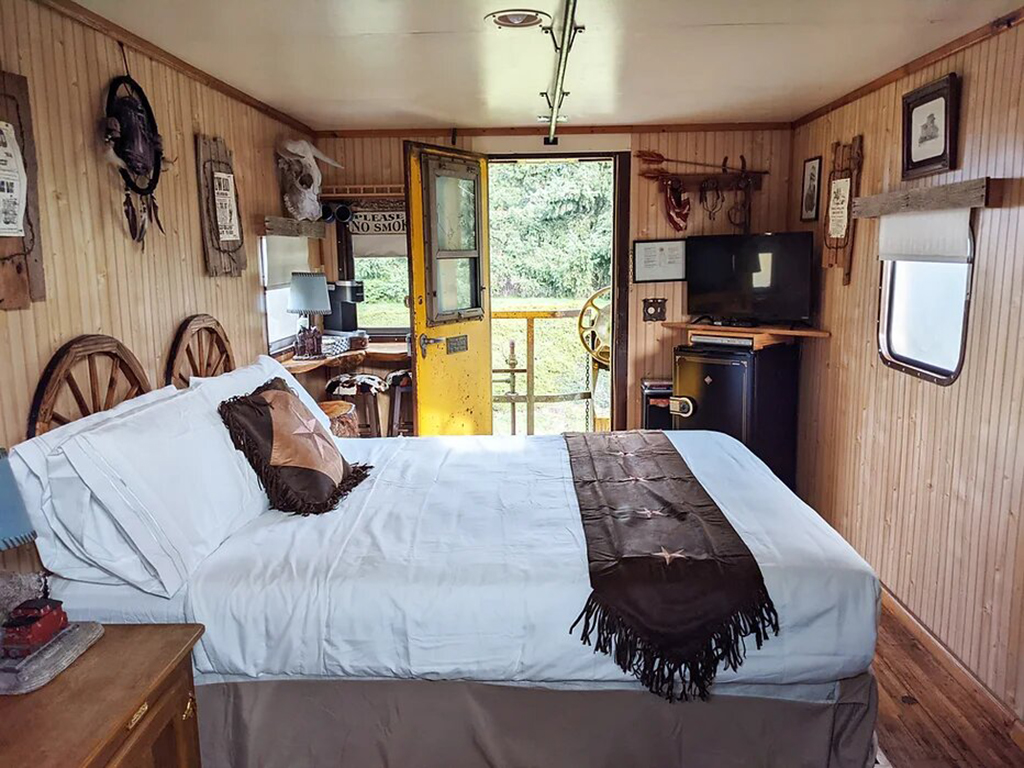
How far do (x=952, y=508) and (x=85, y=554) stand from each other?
9.72 feet

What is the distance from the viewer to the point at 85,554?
6.77 ft

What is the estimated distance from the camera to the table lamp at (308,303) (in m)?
4.50

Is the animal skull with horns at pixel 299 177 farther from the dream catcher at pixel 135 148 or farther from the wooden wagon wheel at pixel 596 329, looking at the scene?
the wooden wagon wheel at pixel 596 329

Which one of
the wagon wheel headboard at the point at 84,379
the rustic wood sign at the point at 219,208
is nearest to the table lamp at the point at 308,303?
the rustic wood sign at the point at 219,208

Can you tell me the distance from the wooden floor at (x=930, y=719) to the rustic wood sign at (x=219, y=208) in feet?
10.5

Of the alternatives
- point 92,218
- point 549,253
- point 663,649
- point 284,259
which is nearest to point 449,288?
point 284,259

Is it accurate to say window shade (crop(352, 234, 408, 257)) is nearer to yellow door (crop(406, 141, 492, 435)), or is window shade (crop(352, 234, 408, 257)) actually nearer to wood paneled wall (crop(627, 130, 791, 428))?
yellow door (crop(406, 141, 492, 435))

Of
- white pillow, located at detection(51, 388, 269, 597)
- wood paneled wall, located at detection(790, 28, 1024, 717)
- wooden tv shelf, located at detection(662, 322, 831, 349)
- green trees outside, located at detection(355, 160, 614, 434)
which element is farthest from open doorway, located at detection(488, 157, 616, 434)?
white pillow, located at detection(51, 388, 269, 597)

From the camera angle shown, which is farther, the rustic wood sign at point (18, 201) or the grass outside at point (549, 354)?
the grass outside at point (549, 354)

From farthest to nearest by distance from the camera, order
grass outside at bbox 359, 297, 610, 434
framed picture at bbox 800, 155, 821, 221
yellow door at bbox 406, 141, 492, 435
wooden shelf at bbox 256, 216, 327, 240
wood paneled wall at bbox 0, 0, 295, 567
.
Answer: grass outside at bbox 359, 297, 610, 434 < yellow door at bbox 406, 141, 492, 435 < framed picture at bbox 800, 155, 821, 221 < wooden shelf at bbox 256, 216, 327, 240 < wood paneled wall at bbox 0, 0, 295, 567

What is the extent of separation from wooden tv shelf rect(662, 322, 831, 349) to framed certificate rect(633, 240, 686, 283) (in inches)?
19.4

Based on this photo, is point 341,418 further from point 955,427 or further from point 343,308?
point 955,427

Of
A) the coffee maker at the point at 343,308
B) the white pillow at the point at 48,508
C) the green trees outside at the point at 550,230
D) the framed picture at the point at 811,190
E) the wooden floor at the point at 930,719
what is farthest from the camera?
the green trees outside at the point at 550,230

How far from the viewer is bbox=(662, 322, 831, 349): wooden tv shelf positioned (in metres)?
4.33
